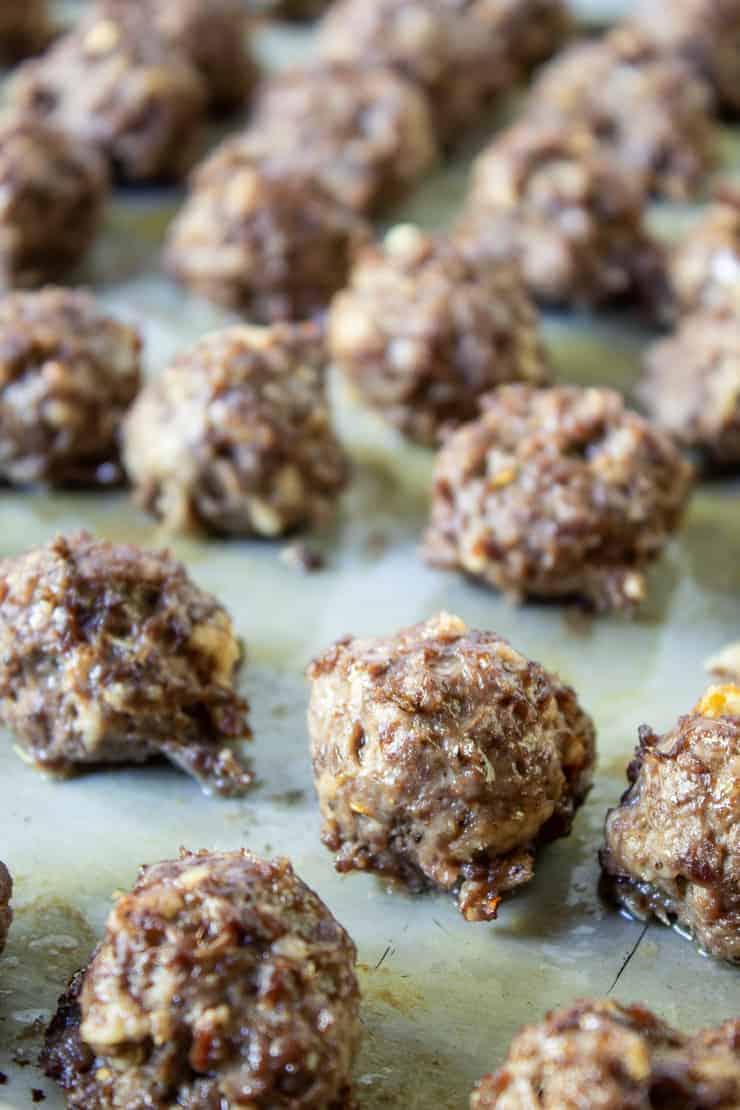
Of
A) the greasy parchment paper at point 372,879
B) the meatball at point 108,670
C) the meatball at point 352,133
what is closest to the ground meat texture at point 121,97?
the meatball at point 352,133

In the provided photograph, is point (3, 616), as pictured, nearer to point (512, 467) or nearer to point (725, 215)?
point (512, 467)

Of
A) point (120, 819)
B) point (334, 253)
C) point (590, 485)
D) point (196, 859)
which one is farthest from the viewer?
point (334, 253)

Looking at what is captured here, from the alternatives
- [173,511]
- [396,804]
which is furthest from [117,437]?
[396,804]

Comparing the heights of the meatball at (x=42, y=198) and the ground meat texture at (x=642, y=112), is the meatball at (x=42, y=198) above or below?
below

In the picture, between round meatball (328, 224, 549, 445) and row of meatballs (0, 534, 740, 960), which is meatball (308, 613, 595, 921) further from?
round meatball (328, 224, 549, 445)

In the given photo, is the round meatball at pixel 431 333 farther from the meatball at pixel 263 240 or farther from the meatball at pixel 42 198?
the meatball at pixel 42 198

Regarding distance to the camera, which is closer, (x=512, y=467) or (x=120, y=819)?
(x=120, y=819)

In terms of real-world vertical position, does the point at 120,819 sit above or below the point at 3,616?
below

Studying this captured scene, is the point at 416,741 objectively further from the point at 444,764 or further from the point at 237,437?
the point at 237,437
